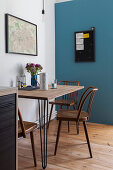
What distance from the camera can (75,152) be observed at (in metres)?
2.06

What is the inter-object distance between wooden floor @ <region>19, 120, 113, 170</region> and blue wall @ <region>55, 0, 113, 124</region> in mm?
568

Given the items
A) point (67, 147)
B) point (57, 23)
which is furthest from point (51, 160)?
point (57, 23)

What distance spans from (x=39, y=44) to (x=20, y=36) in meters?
0.57

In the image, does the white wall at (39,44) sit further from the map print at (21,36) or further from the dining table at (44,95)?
the dining table at (44,95)

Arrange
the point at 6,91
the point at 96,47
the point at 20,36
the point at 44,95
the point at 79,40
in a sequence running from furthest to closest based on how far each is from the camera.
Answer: the point at 79,40
the point at 96,47
the point at 20,36
the point at 44,95
the point at 6,91

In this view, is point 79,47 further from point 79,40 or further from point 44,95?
point 44,95

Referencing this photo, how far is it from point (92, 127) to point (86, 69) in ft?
3.42

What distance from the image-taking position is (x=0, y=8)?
6.78ft

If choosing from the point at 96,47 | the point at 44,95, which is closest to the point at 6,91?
the point at 44,95

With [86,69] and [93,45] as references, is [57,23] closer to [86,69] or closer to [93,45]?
[93,45]

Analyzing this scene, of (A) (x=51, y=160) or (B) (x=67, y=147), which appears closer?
(A) (x=51, y=160)

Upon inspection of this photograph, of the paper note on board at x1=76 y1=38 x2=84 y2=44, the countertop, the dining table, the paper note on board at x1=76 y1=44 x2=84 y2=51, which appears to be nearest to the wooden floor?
the dining table

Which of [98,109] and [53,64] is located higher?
[53,64]

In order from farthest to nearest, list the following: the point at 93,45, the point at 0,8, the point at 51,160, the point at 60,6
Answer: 1. the point at 60,6
2. the point at 93,45
3. the point at 0,8
4. the point at 51,160
